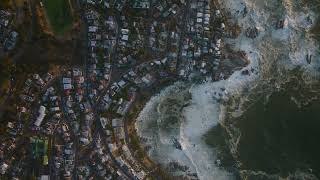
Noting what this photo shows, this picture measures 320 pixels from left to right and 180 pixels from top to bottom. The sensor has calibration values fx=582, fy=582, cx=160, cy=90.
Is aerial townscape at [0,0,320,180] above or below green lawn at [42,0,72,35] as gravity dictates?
below

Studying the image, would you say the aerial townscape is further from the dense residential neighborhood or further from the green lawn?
the green lawn

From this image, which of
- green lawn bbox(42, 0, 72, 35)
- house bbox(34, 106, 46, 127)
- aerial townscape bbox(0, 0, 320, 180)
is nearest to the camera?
green lawn bbox(42, 0, 72, 35)

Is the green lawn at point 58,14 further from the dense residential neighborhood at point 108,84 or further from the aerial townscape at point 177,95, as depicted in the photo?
the dense residential neighborhood at point 108,84

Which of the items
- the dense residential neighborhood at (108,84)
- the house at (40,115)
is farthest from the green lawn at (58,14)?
the house at (40,115)

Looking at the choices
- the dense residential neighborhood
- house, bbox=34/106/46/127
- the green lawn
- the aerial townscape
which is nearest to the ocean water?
the aerial townscape

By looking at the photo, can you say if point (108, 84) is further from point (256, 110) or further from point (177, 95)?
point (256, 110)

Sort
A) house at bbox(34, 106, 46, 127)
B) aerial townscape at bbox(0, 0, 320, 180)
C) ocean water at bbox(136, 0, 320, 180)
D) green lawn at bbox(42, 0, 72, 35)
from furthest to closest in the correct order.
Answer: ocean water at bbox(136, 0, 320, 180) < aerial townscape at bbox(0, 0, 320, 180) < house at bbox(34, 106, 46, 127) < green lawn at bbox(42, 0, 72, 35)

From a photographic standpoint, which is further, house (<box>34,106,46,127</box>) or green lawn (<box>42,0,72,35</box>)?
house (<box>34,106,46,127</box>)

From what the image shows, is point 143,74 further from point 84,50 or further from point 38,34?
point 38,34
